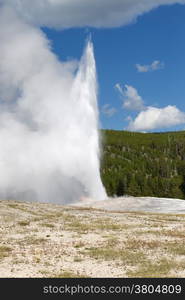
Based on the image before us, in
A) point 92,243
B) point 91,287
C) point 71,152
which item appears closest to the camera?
point 91,287

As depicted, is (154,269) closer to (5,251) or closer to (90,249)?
(90,249)

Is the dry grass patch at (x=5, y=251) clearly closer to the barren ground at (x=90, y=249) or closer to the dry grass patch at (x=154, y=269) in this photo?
the barren ground at (x=90, y=249)

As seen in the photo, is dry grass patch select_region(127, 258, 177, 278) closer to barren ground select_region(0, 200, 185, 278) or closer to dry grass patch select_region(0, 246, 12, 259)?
barren ground select_region(0, 200, 185, 278)

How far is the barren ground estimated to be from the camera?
88.8ft

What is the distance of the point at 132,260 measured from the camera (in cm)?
3028

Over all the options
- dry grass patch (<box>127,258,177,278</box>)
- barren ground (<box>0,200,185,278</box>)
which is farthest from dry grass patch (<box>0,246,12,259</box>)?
dry grass patch (<box>127,258,177,278</box>)

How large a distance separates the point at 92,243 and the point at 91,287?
52.0ft

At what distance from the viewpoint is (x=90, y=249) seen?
3491 cm

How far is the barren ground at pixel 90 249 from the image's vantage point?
27062mm

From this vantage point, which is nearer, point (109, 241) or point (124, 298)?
point (124, 298)

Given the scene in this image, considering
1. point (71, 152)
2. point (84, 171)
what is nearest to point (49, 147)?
point (71, 152)

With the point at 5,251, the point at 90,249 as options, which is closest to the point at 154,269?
the point at 90,249

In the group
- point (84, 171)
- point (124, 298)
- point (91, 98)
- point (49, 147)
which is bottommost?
point (124, 298)

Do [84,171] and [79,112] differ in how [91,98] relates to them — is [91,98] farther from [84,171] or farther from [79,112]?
[84,171]
